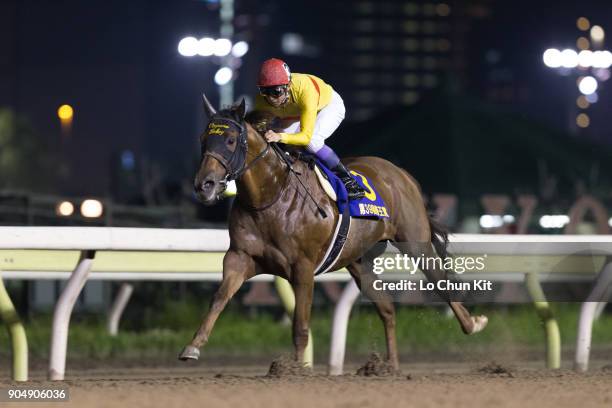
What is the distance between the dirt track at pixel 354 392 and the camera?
5.29 m

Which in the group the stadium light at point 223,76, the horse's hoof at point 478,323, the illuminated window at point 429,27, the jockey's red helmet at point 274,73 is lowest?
the horse's hoof at point 478,323

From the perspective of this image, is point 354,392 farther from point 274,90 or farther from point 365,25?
point 365,25

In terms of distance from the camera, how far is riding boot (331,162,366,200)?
7.36 m

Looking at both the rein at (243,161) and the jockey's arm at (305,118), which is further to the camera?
the jockey's arm at (305,118)

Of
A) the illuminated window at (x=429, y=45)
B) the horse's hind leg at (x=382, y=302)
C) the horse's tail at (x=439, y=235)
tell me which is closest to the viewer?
the horse's hind leg at (x=382, y=302)

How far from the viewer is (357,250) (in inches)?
296

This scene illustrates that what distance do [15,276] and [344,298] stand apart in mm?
2028

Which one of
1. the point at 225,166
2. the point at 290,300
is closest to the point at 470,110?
the point at 290,300

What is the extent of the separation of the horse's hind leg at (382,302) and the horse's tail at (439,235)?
2.01 feet

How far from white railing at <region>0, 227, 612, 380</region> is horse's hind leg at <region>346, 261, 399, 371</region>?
0.71 ft

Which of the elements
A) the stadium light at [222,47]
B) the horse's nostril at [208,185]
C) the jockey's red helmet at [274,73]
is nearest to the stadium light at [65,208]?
the jockey's red helmet at [274,73]

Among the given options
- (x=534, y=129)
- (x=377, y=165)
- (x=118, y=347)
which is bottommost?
(x=118, y=347)

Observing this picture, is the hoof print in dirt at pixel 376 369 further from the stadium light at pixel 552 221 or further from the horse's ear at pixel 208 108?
the stadium light at pixel 552 221

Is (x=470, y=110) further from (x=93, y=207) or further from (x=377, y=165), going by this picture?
(x=377, y=165)
